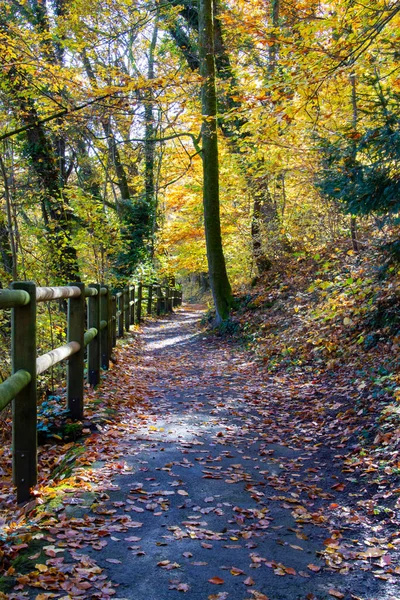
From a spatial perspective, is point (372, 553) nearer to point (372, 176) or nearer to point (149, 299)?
point (372, 176)

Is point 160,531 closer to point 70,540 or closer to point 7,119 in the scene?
point 70,540

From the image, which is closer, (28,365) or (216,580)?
(216,580)

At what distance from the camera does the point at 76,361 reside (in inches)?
207

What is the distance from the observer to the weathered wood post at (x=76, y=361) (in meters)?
5.20

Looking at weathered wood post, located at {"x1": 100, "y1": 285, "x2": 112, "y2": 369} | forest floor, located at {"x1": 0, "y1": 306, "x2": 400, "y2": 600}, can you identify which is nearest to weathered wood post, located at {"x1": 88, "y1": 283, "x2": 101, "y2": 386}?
forest floor, located at {"x1": 0, "y1": 306, "x2": 400, "y2": 600}

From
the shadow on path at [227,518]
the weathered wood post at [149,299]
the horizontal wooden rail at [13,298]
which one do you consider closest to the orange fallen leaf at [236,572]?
the shadow on path at [227,518]

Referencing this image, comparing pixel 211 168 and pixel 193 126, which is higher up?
pixel 193 126

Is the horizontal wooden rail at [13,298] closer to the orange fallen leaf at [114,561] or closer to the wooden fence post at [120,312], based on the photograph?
the orange fallen leaf at [114,561]

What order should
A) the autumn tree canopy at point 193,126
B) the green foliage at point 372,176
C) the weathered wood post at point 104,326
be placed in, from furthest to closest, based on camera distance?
the weathered wood post at point 104,326, the autumn tree canopy at point 193,126, the green foliage at point 372,176

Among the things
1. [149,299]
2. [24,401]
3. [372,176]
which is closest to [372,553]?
[24,401]

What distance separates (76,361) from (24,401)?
181 centimetres

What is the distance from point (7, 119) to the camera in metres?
10.6

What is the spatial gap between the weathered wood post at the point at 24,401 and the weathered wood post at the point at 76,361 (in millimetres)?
1672

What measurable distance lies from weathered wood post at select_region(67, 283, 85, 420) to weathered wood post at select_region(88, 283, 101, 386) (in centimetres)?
138
